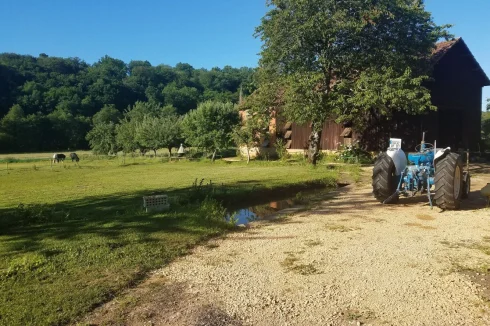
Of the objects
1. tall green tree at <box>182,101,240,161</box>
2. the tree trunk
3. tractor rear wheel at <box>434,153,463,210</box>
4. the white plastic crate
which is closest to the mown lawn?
the white plastic crate

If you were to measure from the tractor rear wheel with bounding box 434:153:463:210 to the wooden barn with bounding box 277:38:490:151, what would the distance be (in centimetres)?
1575

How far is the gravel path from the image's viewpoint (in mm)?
3607

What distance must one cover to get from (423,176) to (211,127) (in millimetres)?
22425

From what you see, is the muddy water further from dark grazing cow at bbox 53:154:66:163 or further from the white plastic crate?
dark grazing cow at bbox 53:154:66:163

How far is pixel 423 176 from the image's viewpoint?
28.3 feet

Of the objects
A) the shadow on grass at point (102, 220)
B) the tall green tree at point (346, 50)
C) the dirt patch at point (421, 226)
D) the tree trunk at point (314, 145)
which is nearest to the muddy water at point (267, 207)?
the shadow on grass at point (102, 220)

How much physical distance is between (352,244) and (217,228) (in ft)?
8.48

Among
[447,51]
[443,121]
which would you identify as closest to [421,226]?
[447,51]

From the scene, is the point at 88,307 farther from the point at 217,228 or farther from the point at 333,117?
the point at 333,117

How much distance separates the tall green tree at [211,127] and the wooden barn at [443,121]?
4463mm

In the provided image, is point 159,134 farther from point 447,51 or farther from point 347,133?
point 447,51

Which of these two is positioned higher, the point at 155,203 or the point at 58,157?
the point at 58,157

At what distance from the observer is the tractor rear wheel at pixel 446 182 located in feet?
25.6

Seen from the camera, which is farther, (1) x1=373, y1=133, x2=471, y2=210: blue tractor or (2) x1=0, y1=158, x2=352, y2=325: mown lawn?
(1) x1=373, y1=133, x2=471, y2=210: blue tractor
